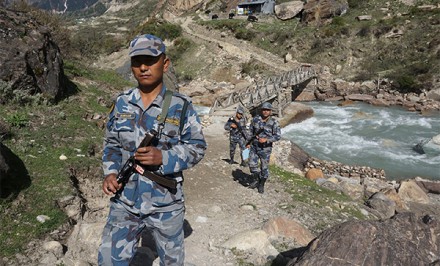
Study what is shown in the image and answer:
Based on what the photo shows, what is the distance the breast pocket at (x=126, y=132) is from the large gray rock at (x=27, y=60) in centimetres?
633

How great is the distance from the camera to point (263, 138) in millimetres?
6453

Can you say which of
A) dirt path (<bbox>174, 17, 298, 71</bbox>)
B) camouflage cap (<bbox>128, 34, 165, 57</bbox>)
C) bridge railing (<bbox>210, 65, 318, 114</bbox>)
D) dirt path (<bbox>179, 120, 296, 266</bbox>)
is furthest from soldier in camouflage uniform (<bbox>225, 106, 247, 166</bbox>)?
dirt path (<bbox>174, 17, 298, 71</bbox>)

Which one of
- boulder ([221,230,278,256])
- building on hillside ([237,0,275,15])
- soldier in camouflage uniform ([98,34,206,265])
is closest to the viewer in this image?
soldier in camouflage uniform ([98,34,206,265])

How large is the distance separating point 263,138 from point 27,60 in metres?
6.03

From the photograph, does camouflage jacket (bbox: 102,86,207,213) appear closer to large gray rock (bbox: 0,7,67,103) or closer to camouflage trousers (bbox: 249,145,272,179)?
camouflage trousers (bbox: 249,145,272,179)

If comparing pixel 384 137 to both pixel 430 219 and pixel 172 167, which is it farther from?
pixel 172 167

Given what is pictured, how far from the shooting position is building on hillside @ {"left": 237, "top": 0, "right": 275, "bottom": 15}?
4703 cm

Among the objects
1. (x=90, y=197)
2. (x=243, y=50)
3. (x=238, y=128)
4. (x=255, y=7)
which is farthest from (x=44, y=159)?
(x=255, y=7)

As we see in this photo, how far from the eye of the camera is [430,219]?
4070mm

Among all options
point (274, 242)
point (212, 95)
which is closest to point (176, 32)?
point (212, 95)

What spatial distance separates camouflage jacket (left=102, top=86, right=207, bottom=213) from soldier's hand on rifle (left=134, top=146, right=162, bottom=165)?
12cm

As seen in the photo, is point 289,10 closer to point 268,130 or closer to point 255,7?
point 255,7

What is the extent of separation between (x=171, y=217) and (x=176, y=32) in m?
39.1

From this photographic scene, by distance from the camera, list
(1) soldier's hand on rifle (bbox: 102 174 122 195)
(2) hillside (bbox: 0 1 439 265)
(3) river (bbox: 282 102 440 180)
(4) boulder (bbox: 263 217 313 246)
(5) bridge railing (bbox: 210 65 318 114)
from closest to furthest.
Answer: (1) soldier's hand on rifle (bbox: 102 174 122 195) < (2) hillside (bbox: 0 1 439 265) < (4) boulder (bbox: 263 217 313 246) < (3) river (bbox: 282 102 440 180) < (5) bridge railing (bbox: 210 65 318 114)
